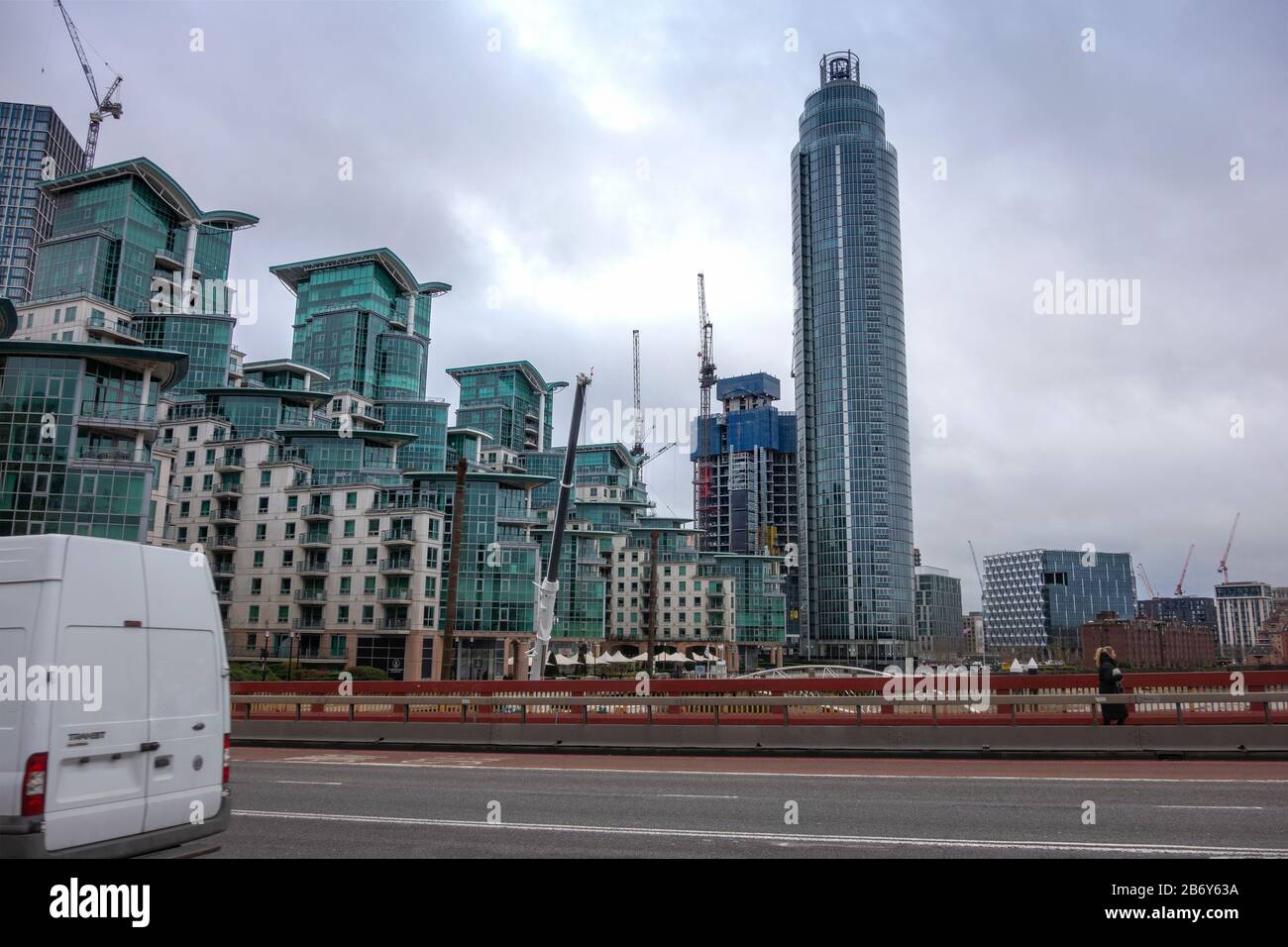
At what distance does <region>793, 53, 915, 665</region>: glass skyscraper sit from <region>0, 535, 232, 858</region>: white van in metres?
177

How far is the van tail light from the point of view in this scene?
6.59m

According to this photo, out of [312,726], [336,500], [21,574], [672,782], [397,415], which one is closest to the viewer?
[21,574]

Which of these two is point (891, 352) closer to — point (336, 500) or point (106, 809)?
point (336, 500)

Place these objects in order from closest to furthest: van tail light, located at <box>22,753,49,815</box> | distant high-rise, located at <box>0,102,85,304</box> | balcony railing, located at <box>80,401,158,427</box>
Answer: van tail light, located at <box>22,753,49,815</box> < balcony railing, located at <box>80,401,158,427</box> < distant high-rise, located at <box>0,102,85,304</box>

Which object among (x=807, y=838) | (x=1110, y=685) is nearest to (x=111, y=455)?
(x=1110, y=685)

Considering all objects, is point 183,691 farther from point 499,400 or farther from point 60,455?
point 499,400

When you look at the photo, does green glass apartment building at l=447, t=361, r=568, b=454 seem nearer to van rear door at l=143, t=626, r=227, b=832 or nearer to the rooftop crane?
the rooftop crane

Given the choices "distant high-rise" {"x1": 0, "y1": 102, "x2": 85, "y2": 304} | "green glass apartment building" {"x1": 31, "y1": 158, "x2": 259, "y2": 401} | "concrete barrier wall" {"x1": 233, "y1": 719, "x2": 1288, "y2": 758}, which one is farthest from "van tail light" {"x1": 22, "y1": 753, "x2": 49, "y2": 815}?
"distant high-rise" {"x1": 0, "y1": 102, "x2": 85, "y2": 304}

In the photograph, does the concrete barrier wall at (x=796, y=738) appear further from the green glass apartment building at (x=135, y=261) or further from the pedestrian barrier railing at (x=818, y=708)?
the green glass apartment building at (x=135, y=261)

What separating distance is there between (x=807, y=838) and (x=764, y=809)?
2.10m
